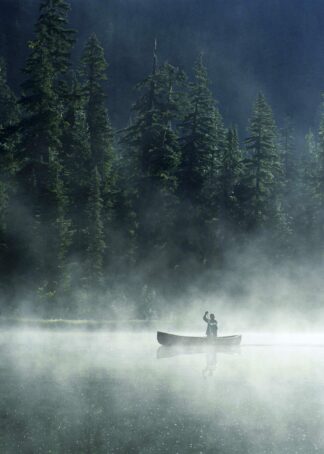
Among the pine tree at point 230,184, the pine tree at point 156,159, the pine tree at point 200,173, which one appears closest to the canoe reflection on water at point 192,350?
the pine tree at point 156,159

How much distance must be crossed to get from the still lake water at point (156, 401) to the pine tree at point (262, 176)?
29.2m

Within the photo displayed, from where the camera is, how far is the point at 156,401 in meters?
26.2

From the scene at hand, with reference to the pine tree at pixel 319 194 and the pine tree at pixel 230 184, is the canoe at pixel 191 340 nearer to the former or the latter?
the pine tree at pixel 230 184

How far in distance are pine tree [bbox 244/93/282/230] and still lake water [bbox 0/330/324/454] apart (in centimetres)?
2918

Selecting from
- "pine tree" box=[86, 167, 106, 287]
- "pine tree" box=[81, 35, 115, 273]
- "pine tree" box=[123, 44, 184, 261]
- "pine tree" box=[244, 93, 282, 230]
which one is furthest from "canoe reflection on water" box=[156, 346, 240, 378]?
"pine tree" box=[81, 35, 115, 273]

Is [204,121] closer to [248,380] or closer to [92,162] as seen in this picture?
[92,162]

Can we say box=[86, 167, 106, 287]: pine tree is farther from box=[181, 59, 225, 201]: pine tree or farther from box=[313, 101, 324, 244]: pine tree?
box=[313, 101, 324, 244]: pine tree

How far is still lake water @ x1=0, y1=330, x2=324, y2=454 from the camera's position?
20.4m

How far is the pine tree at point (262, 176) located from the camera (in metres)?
71.3

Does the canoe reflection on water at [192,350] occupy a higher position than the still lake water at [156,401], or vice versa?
the canoe reflection on water at [192,350]

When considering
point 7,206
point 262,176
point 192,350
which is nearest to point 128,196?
point 262,176

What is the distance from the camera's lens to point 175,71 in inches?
2943

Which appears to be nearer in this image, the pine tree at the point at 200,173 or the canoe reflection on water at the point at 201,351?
the canoe reflection on water at the point at 201,351

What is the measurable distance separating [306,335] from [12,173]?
2845 cm
